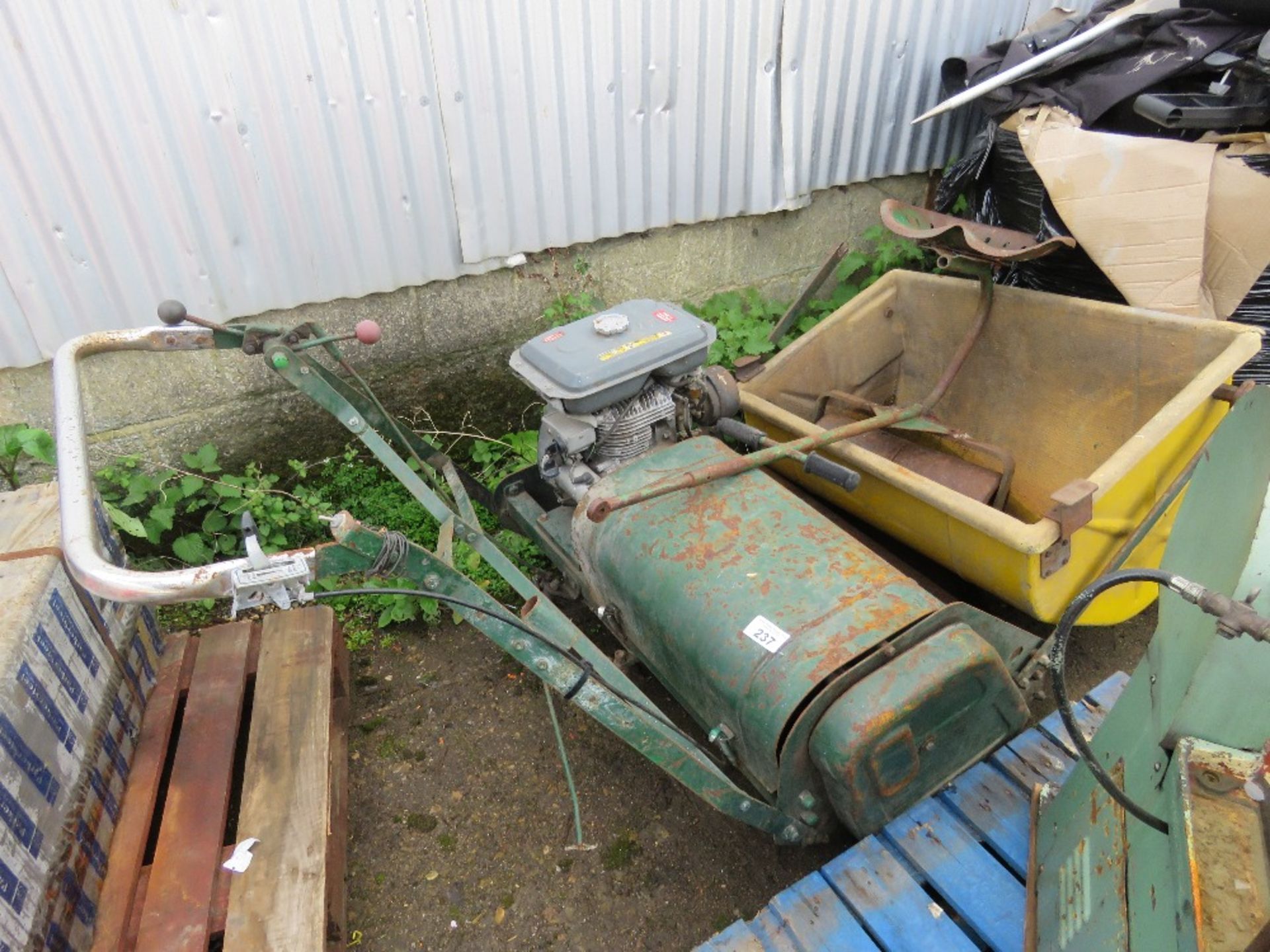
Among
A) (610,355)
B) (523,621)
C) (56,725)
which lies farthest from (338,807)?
(610,355)

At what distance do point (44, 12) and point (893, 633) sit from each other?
2697 mm

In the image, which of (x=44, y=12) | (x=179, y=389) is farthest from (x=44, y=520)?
(x=44, y=12)

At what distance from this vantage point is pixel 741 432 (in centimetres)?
228

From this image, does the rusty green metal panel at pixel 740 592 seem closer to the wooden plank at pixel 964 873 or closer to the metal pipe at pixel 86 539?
the wooden plank at pixel 964 873

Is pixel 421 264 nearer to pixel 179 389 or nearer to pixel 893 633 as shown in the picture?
pixel 179 389

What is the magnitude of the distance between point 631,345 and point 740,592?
80 cm

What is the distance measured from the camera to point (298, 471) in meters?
2.99

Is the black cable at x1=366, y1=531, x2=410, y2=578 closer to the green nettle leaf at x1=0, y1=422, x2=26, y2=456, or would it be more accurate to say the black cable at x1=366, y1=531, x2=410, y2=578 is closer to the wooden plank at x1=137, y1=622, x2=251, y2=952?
the wooden plank at x1=137, y1=622, x2=251, y2=952

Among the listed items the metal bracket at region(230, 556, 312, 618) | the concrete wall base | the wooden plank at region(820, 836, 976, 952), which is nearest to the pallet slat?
the wooden plank at region(820, 836, 976, 952)

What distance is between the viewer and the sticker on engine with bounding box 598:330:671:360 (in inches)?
87.2

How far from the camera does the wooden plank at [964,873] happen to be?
5.37ft

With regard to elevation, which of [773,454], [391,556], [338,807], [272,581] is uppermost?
[272,581]

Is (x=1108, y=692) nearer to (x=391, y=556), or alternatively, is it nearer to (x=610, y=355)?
(x=610, y=355)

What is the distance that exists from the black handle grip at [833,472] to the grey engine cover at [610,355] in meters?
0.53
